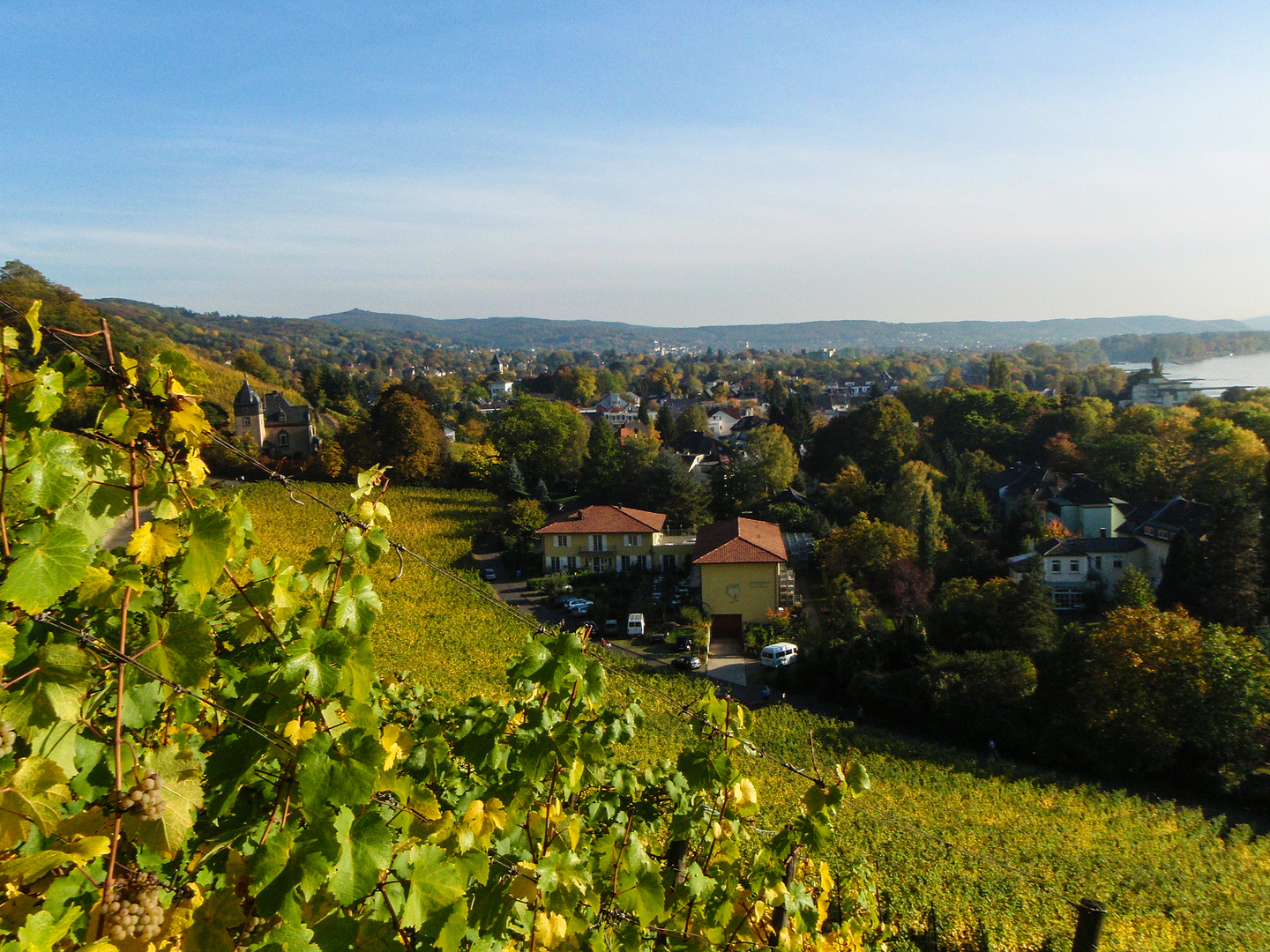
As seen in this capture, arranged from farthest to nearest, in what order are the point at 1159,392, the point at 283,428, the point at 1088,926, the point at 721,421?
the point at 721,421, the point at 1159,392, the point at 283,428, the point at 1088,926

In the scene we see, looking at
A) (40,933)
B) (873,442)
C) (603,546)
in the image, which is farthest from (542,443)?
(40,933)

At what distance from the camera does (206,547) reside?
1646 millimetres

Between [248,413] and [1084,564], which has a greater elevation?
[248,413]

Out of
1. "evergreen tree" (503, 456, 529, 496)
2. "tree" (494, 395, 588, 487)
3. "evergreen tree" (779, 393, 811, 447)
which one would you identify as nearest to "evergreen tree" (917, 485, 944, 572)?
"evergreen tree" (779, 393, 811, 447)

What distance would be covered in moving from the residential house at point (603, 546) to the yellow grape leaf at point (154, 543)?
81.0 ft

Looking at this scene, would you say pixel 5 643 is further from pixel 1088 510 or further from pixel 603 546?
pixel 1088 510

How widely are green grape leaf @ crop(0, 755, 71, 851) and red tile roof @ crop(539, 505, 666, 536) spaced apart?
24953mm

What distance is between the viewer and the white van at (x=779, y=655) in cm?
1945

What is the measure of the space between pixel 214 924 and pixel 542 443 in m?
36.3

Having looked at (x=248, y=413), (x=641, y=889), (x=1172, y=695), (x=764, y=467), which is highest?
(x=248, y=413)

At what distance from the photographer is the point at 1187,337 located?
5797 inches

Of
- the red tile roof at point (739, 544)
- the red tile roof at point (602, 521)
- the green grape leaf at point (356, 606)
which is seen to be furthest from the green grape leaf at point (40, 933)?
the red tile roof at point (602, 521)

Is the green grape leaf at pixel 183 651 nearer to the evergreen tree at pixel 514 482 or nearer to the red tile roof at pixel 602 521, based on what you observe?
the red tile roof at pixel 602 521

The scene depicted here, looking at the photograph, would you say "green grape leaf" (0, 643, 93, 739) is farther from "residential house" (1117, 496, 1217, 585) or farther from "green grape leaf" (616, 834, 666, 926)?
"residential house" (1117, 496, 1217, 585)
